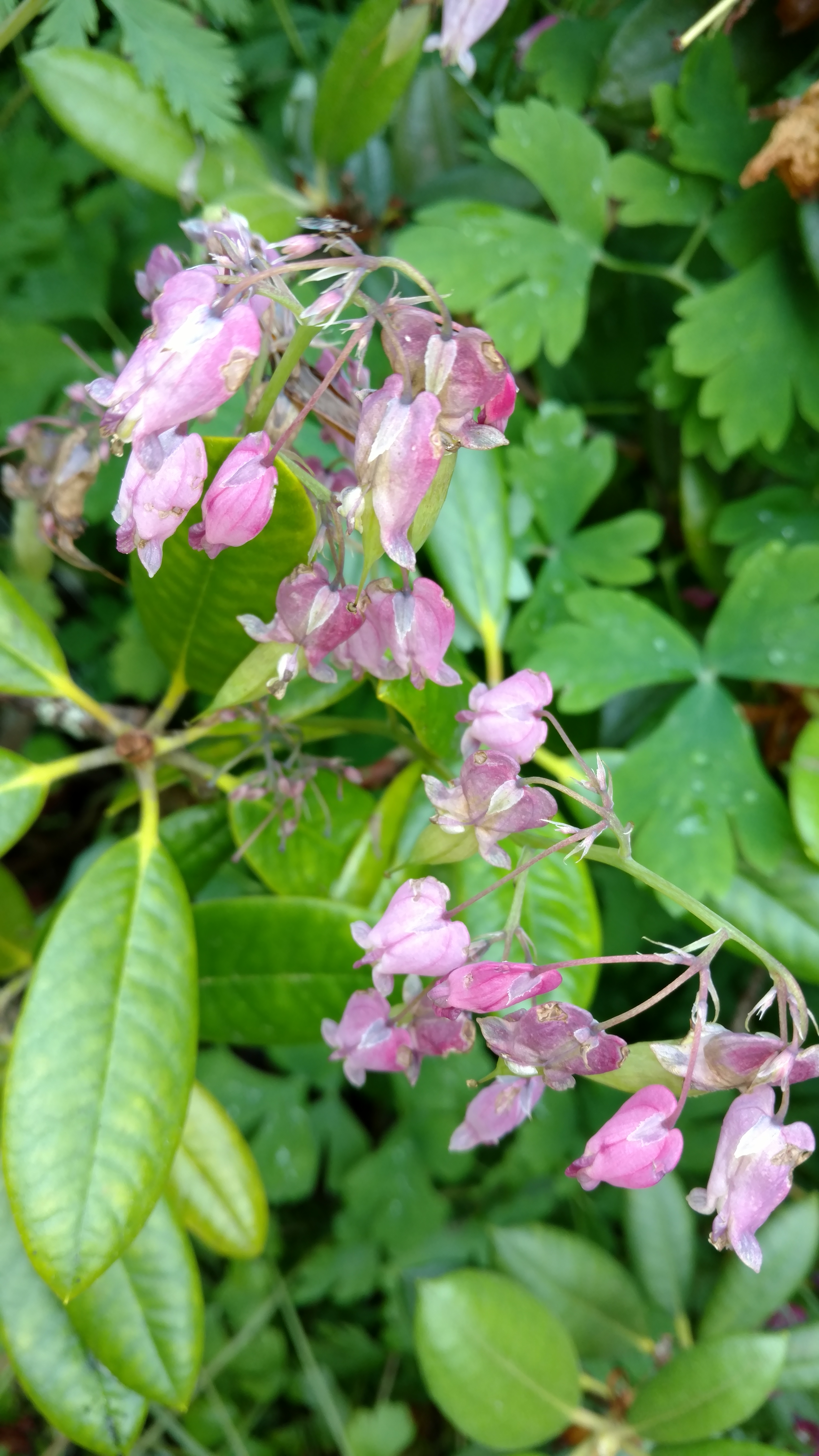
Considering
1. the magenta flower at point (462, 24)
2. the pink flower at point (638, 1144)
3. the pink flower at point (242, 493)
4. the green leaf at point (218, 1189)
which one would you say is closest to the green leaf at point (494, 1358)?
the green leaf at point (218, 1189)

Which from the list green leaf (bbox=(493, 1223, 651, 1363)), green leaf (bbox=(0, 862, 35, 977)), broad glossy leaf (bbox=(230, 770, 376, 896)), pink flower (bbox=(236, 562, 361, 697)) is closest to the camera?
pink flower (bbox=(236, 562, 361, 697))

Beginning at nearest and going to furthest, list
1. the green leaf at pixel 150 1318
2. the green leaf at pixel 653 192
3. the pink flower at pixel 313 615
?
the pink flower at pixel 313 615, the green leaf at pixel 150 1318, the green leaf at pixel 653 192

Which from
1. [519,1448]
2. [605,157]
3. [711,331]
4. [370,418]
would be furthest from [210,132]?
[519,1448]

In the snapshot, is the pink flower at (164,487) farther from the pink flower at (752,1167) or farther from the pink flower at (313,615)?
the pink flower at (752,1167)

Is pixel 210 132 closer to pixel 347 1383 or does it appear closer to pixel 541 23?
pixel 541 23

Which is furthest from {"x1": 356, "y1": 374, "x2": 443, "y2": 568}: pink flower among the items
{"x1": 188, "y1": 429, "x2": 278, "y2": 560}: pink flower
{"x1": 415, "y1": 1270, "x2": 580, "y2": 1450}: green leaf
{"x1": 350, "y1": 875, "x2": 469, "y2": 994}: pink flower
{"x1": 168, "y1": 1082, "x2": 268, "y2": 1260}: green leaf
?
{"x1": 415, "y1": 1270, "x2": 580, "y2": 1450}: green leaf

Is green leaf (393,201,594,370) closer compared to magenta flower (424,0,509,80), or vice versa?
magenta flower (424,0,509,80)

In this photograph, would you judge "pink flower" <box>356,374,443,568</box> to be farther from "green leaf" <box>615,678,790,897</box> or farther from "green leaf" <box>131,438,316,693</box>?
"green leaf" <box>615,678,790,897</box>
